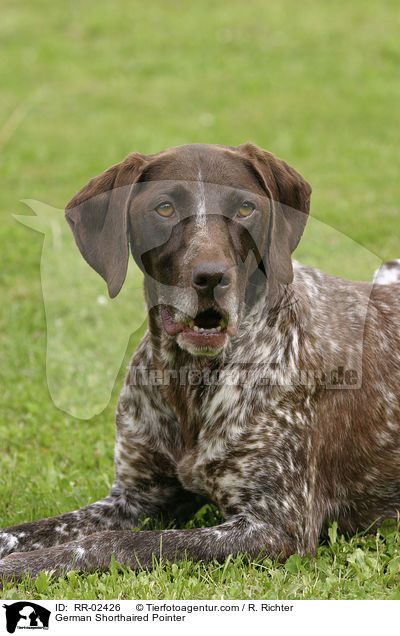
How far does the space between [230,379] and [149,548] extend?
0.86m

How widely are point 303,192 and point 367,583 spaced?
→ 1777mm

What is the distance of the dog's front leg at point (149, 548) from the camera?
3.88m

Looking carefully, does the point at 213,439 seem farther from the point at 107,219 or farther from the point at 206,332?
the point at 107,219

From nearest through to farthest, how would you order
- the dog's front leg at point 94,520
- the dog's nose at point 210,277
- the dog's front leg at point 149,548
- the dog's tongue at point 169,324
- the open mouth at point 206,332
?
the dog's nose at point 210,277
the dog's front leg at point 149,548
the open mouth at point 206,332
the dog's tongue at point 169,324
the dog's front leg at point 94,520

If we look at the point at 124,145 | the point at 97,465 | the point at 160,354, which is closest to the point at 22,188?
the point at 124,145

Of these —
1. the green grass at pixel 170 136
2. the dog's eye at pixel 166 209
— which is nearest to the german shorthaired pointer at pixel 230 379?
the dog's eye at pixel 166 209

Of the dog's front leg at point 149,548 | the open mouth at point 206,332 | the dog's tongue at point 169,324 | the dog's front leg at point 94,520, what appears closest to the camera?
the dog's front leg at point 149,548

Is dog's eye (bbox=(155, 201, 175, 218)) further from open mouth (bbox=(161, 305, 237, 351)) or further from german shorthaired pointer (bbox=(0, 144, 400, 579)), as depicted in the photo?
open mouth (bbox=(161, 305, 237, 351))

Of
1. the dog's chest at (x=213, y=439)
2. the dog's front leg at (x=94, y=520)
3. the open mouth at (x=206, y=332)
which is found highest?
the open mouth at (x=206, y=332)

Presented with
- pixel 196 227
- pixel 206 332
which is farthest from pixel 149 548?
pixel 196 227

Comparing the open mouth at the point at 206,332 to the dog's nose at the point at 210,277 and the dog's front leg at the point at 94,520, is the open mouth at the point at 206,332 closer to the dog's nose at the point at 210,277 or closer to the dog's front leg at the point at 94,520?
the dog's nose at the point at 210,277

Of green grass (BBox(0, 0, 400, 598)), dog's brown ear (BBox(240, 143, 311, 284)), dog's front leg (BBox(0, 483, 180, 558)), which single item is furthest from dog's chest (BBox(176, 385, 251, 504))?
dog's brown ear (BBox(240, 143, 311, 284))
